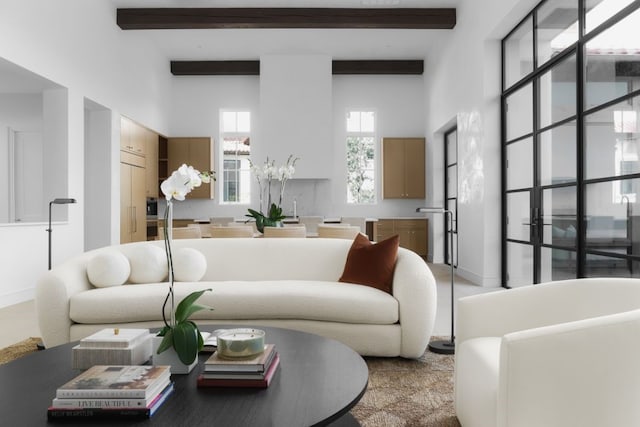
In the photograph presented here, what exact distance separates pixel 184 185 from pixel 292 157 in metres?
7.86

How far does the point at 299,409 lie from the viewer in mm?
1335

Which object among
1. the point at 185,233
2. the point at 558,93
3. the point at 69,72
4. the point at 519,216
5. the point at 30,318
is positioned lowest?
the point at 30,318

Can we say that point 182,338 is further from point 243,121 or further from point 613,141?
point 243,121

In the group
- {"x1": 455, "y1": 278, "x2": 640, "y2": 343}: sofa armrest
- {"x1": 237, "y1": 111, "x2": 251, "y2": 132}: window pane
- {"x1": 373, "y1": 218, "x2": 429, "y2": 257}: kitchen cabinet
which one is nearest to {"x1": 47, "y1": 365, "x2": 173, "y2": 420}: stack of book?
{"x1": 455, "y1": 278, "x2": 640, "y2": 343}: sofa armrest

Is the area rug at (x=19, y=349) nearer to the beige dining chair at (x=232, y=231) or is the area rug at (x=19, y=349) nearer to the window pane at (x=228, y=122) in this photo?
the beige dining chair at (x=232, y=231)

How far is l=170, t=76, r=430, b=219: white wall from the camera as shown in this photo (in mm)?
10016

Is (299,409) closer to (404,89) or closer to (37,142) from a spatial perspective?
(37,142)

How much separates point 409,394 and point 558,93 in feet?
11.4

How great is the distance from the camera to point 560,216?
448 centimetres

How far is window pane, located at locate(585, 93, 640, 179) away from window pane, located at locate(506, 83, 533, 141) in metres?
1.36

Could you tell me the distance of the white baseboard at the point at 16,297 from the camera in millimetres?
5000

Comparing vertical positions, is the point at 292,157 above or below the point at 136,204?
above

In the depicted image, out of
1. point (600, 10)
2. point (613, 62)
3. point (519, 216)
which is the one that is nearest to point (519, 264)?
point (519, 216)

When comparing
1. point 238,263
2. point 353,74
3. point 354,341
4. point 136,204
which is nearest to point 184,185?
point 354,341
